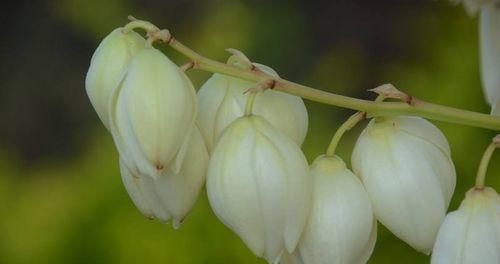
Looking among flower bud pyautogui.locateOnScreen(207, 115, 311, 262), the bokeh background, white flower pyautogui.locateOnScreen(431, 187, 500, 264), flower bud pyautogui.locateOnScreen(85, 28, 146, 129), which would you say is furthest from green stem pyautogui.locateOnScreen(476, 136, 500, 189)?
the bokeh background

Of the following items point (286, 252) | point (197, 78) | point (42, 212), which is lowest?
point (42, 212)

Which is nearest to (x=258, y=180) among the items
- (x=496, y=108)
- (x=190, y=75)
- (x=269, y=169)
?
(x=269, y=169)

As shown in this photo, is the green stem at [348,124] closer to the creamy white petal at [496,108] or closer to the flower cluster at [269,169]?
the flower cluster at [269,169]

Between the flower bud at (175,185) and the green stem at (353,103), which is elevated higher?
the green stem at (353,103)

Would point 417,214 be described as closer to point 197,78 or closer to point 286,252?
point 286,252

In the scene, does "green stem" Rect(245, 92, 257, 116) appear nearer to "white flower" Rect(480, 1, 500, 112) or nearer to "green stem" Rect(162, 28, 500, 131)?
"green stem" Rect(162, 28, 500, 131)

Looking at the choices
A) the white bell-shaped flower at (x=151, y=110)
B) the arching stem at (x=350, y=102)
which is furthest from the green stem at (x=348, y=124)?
the white bell-shaped flower at (x=151, y=110)

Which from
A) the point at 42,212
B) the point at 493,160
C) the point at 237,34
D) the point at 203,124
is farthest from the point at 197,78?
the point at 203,124
